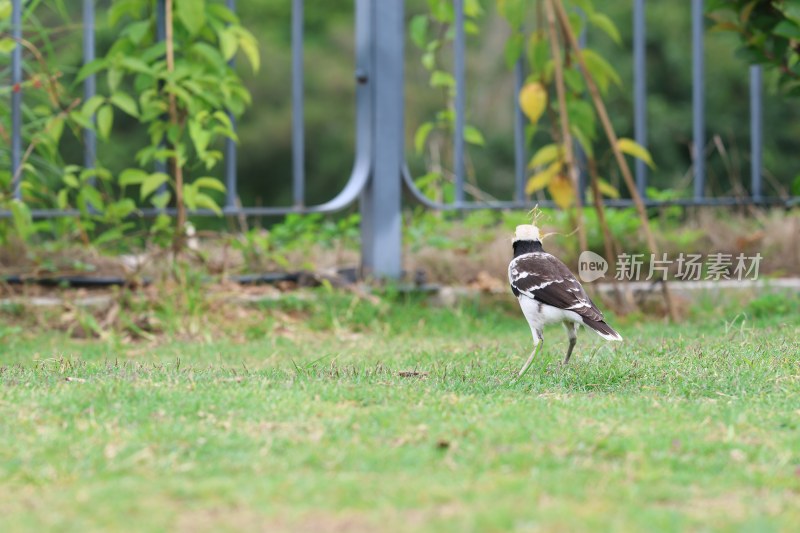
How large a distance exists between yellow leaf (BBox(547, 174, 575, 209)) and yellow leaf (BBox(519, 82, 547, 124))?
0.36 meters

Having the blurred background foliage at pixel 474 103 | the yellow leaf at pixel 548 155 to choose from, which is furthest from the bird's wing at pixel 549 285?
the blurred background foliage at pixel 474 103

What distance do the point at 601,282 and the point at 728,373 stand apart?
2705 millimetres

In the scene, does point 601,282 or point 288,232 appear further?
point 288,232

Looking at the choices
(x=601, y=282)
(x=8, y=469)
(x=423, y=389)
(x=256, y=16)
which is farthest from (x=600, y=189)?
(x=256, y=16)

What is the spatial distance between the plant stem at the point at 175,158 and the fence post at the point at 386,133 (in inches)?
45.9

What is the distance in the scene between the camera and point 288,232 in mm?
8156

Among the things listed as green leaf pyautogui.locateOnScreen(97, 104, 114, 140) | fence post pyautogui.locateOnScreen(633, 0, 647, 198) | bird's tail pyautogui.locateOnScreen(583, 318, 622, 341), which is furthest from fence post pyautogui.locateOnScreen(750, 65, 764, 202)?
green leaf pyautogui.locateOnScreen(97, 104, 114, 140)

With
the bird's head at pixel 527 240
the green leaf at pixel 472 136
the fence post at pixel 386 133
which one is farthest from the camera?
the green leaf at pixel 472 136

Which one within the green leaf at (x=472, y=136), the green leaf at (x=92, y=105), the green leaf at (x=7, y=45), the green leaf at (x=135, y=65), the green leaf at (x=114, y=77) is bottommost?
the green leaf at (x=472, y=136)

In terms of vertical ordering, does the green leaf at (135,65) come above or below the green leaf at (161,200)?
above

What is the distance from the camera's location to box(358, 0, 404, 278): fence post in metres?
6.99

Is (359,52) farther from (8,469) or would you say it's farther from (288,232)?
(8,469)

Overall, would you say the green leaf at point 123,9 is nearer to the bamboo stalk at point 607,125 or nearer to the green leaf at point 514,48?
the green leaf at point 514,48

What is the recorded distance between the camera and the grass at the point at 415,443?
2.53 metres
